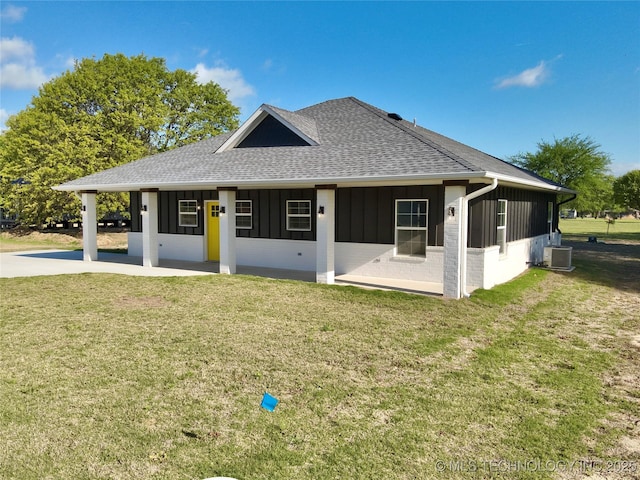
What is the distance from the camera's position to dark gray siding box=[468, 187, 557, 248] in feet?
34.1

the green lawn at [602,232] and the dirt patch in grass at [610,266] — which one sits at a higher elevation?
the green lawn at [602,232]

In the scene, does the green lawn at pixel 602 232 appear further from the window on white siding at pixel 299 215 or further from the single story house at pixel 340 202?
the window on white siding at pixel 299 215

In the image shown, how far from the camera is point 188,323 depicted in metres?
7.45

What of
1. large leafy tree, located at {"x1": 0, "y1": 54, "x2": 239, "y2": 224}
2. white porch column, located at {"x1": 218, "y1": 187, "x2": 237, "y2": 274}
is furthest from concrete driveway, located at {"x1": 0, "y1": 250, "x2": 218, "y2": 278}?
large leafy tree, located at {"x1": 0, "y1": 54, "x2": 239, "y2": 224}

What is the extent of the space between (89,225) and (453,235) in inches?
534

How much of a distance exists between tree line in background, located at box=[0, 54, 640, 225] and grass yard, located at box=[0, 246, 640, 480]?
19.4 m

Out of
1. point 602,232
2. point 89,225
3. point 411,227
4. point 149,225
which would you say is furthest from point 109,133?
point 602,232

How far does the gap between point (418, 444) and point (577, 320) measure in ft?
20.0

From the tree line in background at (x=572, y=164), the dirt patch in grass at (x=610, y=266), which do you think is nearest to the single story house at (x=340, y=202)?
the dirt patch in grass at (x=610, y=266)

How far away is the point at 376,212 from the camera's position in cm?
1199

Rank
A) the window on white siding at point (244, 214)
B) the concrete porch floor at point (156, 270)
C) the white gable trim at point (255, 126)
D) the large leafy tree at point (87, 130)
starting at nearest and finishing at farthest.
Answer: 1. the concrete porch floor at point (156, 270)
2. the white gable trim at point (255, 126)
3. the window on white siding at point (244, 214)
4. the large leafy tree at point (87, 130)

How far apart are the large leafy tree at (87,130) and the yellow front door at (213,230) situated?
1362cm

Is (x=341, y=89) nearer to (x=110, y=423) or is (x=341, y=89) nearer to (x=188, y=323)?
(x=188, y=323)

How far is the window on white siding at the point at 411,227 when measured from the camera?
11445mm
